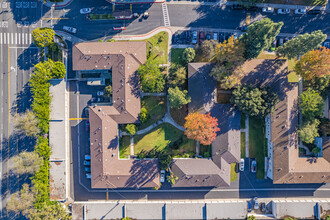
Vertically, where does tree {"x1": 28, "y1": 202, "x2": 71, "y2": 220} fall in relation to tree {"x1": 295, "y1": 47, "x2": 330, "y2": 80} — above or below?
below

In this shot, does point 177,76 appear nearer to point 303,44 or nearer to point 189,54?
point 189,54

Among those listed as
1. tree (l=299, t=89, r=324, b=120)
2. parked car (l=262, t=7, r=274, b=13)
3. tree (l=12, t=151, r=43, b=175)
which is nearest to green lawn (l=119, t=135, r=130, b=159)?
tree (l=12, t=151, r=43, b=175)

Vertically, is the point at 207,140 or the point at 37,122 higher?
the point at 37,122

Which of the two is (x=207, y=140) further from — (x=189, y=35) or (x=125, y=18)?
(x=125, y=18)

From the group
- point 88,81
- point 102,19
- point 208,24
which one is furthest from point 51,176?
point 208,24

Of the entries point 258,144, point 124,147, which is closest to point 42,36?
point 124,147

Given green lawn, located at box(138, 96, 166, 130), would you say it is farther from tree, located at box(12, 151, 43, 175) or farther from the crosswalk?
the crosswalk

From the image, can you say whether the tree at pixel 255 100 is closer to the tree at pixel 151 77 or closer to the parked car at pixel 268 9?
the tree at pixel 151 77

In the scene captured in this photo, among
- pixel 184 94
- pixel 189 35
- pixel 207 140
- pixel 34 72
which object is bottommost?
pixel 207 140
